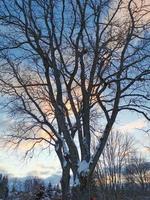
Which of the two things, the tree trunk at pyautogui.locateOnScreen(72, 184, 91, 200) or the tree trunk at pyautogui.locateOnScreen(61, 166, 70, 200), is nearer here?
→ the tree trunk at pyautogui.locateOnScreen(72, 184, 91, 200)

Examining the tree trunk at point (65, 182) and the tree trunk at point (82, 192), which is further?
the tree trunk at point (65, 182)

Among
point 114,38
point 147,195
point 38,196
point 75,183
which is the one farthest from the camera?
point 147,195

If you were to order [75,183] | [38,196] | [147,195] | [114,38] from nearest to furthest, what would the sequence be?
[75,183], [38,196], [114,38], [147,195]

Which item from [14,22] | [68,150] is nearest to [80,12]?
[14,22]

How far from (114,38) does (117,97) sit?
2731 mm

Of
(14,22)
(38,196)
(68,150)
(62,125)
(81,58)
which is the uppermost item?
(14,22)

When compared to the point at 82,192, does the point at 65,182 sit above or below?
above

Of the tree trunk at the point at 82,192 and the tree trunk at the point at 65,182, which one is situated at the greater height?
the tree trunk at the point at 65,182

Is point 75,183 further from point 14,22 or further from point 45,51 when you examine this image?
→ point 14,22

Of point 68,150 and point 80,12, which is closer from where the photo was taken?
point 68,150

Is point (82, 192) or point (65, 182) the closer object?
point (82, 192)

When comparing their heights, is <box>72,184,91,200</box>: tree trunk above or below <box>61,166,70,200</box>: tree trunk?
below

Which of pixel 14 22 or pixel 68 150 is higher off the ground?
pixel 14 22

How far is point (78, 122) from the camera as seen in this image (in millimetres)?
16859
